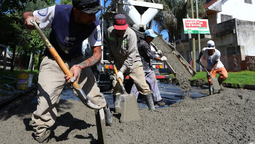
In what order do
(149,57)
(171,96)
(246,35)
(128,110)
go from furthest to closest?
(246,35) → (171,96) → (149,57) → (128,110)

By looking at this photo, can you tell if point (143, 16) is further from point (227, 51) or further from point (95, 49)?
point (227, 51)

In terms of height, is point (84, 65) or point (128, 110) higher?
point (84, 65)

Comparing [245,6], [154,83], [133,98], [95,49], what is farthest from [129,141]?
[245,6]

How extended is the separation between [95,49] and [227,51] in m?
19.8

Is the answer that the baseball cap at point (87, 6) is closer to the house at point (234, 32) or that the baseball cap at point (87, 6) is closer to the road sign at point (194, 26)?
the road sign at point (194, 26)

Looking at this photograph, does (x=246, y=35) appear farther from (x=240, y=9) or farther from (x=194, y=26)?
(x=194, y=26)

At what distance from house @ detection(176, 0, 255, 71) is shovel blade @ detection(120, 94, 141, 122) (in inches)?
501

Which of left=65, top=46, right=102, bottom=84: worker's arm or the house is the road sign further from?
left=65, top=46, right=102, bottom=84: worker's arm

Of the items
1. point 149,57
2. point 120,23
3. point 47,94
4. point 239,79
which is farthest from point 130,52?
point 239,79

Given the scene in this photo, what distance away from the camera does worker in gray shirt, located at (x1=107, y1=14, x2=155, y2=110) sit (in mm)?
3520

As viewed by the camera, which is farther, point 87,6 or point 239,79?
point 239,79

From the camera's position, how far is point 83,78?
8.36 ft

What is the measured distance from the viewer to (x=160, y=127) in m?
2.83

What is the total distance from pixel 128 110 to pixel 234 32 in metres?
17.8
